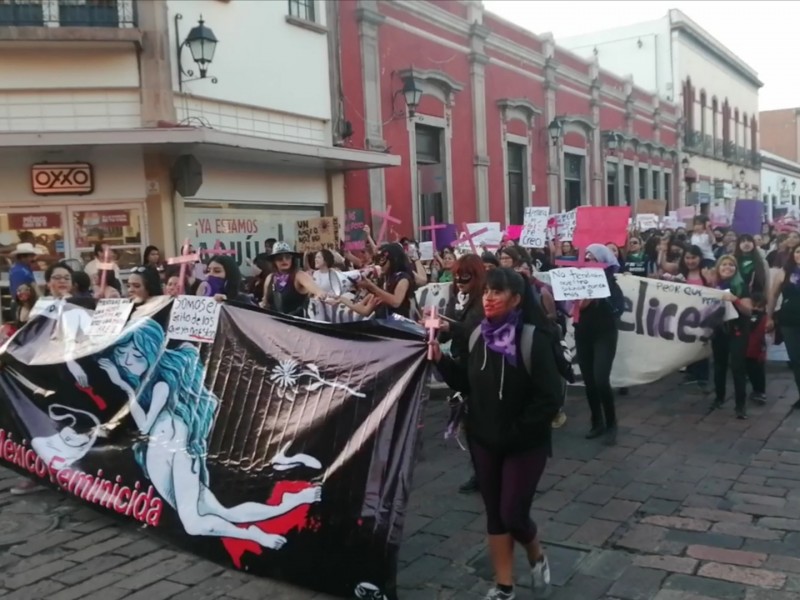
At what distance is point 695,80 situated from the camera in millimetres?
39656

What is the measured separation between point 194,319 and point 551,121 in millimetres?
20503

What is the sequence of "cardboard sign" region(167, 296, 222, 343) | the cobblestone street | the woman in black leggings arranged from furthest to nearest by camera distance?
the woman in black leggings < "cardboard sign" region(167, 296, 222, 343) < the cobblestone street

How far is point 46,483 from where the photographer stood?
5.61m

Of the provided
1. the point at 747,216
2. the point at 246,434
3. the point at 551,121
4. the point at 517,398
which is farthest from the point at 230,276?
the point at 551,121

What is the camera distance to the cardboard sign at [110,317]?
17.5 ft

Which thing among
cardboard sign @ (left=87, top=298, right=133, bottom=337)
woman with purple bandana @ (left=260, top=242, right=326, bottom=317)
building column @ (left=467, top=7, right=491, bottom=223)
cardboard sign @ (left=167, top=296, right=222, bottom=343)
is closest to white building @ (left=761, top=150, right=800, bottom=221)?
building column @ (left=467, top=7, right=491, bottom=223)

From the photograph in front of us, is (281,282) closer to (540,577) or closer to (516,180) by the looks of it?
(540,577)

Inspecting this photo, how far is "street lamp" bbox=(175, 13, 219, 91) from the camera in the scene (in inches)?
456

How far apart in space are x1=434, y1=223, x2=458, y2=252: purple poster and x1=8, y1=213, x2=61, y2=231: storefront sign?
236 inches

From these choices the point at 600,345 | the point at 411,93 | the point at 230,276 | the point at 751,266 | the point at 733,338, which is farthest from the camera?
the point at 411,93

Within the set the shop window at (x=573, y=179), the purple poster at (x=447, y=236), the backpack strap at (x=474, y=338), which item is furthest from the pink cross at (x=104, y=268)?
the shop window at (x=573, y=179)

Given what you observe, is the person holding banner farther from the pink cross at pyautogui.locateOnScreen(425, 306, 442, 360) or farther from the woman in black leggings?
the pink cross at pyautogui.locateOnScreen(425, 306, 442, 360)

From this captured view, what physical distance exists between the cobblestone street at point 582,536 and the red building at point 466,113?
1044 centimetres

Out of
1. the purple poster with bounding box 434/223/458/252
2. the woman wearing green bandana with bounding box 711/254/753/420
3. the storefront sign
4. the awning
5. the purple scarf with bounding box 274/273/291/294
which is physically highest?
the awning
